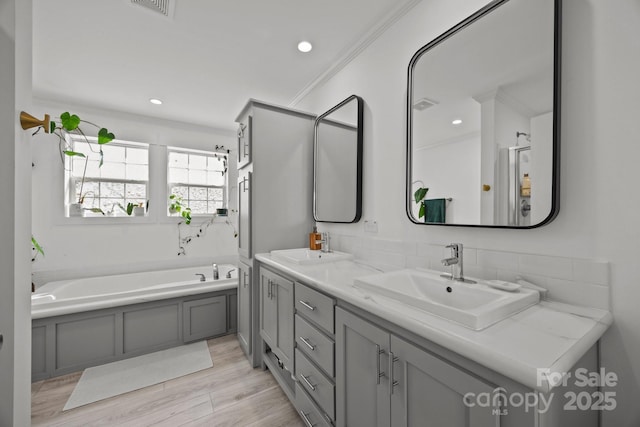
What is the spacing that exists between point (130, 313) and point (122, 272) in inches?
48.8

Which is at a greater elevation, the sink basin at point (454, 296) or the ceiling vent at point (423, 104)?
the ceiling vent at point (423, 104)

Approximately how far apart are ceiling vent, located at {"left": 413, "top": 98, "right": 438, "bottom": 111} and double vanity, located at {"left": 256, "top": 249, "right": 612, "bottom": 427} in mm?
951

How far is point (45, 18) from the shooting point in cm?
176

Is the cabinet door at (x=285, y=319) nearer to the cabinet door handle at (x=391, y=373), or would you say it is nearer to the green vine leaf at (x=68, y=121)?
the cabinet door handle at (x=391, y=373)

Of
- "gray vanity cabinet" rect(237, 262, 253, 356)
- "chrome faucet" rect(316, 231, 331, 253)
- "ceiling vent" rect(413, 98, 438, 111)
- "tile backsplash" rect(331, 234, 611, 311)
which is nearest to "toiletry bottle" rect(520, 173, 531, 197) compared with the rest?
"tile backsplash" rect(331, 234, 611, 311)

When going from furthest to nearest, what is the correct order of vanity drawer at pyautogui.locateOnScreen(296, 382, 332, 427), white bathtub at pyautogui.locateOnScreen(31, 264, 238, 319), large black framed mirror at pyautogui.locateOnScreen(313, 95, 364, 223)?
white bathtub at pyautogui.locateOnScreen(31, 264, 238, 319)
large black framed mirror at pyautogui.locateOnScreen(313, 95, 364, 223)
vanity drawer at pyautogui.locateOnScreen(296, 382, 332, 427)

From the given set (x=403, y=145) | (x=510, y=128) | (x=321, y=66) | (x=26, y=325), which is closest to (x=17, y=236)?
(x=26, y=325)

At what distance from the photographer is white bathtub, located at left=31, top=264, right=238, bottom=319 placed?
218cm

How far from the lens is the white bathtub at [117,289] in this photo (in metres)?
2.18

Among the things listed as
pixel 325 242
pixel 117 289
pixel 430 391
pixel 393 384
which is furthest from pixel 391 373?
A: pixel 117 289

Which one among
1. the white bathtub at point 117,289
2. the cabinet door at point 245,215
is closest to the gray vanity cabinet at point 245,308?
the cabinet door at point 245,215

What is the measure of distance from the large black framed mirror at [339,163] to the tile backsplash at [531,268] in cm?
55

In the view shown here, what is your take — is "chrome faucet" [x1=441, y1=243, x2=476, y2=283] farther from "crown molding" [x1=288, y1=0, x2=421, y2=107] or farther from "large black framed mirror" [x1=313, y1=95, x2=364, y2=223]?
"crown molding" [x1=288, y1=0, x2=421, y2=107]

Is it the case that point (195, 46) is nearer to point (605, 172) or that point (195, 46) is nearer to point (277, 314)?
point (277, 314)
